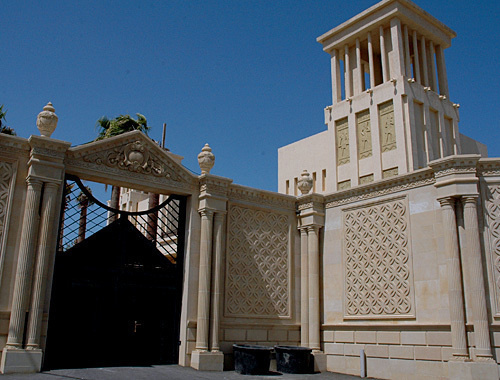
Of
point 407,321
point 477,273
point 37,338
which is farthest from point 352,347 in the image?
point 37,338

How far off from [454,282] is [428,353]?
75.1 inches

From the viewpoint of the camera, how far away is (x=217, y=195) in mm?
13898

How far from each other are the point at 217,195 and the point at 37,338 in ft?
19.0

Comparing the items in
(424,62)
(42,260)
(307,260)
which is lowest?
(42,260)

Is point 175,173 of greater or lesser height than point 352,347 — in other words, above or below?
above

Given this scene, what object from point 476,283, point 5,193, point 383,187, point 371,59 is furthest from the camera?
point 371,59

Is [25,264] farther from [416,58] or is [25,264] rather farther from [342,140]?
[416,58]

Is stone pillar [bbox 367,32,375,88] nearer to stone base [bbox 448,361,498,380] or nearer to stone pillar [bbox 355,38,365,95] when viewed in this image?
stone pillar [bbox 355,38,365,95]

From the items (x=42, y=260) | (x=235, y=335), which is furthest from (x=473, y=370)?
(x=42, y=260)

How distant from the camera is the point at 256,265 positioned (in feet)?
47.4

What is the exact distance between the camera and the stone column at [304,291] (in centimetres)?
1452

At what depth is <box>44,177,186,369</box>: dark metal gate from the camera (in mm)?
11961

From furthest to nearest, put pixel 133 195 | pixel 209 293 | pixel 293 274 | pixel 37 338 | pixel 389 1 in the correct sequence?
pixel 133 195 → pixel 389 1 → pixel 293 274 → pixel 209 293 → pixel 37 338

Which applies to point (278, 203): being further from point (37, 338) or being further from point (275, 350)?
point (37, 338)
